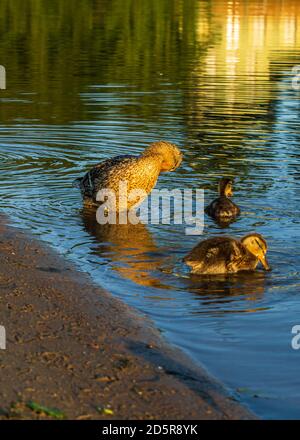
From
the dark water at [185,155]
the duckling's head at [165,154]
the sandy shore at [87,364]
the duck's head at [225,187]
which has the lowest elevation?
the dark water at [185,155]

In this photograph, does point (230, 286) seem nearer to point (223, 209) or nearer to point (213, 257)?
point (213, 257)

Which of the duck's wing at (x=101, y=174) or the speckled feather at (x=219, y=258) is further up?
the duck's wing at (x=101, y=174)

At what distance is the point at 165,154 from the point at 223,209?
113 cm

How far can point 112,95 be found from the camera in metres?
22.7

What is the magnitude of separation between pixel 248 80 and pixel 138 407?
20.7m

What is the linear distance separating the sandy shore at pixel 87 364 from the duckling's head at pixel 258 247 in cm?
173

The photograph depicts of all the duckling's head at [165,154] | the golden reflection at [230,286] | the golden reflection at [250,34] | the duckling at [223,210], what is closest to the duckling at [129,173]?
the duckling's head at [165,154]

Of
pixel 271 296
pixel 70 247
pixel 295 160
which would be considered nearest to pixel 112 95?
pixel 295 160

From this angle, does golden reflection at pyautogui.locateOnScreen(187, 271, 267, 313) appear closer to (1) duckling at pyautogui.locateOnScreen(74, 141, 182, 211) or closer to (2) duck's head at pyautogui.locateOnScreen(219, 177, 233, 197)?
(1) duckling at pyautogui.locateOnScreen(74, 141, 182, 211)

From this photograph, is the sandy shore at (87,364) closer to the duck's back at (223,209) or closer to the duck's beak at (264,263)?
the duck's beak at (264,263)

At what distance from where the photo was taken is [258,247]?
972cm

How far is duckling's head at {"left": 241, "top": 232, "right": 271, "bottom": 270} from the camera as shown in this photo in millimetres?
9648

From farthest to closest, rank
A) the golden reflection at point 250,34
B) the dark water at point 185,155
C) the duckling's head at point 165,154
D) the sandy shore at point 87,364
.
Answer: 1. the golden reflection at point 250,34
2. the duckling's head at point 165,154
3. the dark water at point 185,155
4. the sandy shore at point 87,364

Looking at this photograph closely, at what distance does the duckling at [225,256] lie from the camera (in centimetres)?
948
